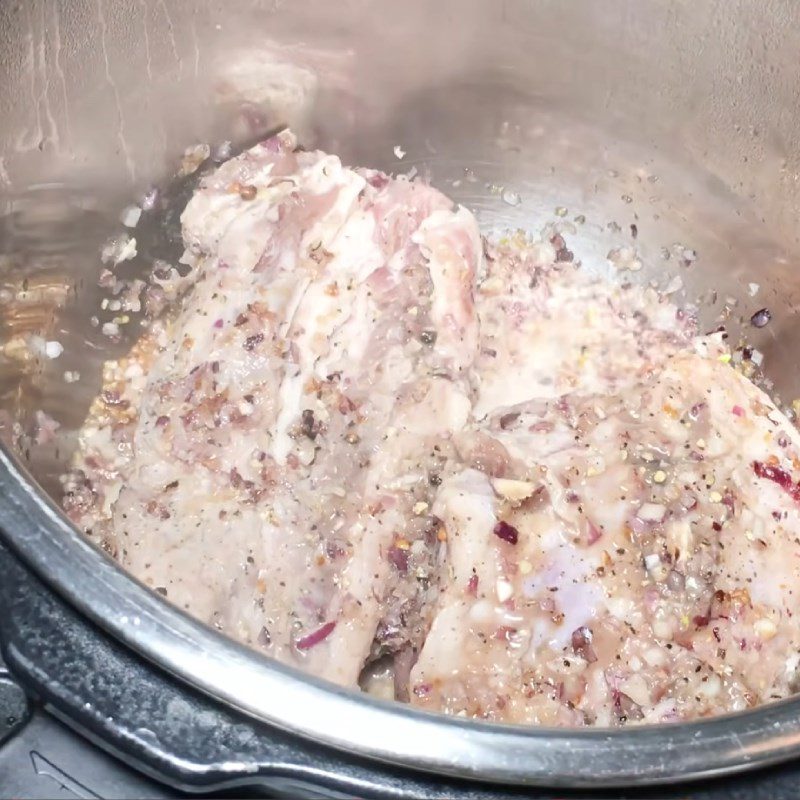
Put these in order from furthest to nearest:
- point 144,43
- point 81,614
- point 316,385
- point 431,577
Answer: point 144,43, point 316,385, point 431,577, point 81,614

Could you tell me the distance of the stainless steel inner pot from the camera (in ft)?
4.79

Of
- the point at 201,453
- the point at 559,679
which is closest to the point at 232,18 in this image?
the point at 201,453

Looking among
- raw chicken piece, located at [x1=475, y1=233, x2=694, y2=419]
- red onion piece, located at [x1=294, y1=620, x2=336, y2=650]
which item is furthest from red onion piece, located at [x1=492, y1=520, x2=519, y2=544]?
raw chicken piece, located at [x1=475, y1=233, x2=694, y2=419]

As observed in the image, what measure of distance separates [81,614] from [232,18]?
47.4 inches

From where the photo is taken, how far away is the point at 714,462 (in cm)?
146

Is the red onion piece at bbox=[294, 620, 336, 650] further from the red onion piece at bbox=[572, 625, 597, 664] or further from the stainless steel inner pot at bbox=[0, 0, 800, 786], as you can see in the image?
the stainless steel inner pot at bbox=[0, 0, 800, 786]

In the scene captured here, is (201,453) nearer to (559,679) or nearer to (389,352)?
(389,352)

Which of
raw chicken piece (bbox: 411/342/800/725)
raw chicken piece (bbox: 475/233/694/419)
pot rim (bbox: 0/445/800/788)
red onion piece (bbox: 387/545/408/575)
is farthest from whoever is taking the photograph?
raw chicken piece (bbox: 475/233/694/419)

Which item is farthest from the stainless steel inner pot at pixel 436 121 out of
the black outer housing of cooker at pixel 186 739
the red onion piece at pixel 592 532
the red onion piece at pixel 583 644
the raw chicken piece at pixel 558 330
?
the red onion piece at pixel 583 644

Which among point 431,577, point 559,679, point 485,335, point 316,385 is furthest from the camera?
point 485,335

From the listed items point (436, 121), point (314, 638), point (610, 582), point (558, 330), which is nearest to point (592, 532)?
point (610, 582)

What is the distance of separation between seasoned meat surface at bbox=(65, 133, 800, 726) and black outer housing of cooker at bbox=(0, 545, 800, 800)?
312mm

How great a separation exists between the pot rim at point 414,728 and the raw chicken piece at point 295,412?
0.39 m

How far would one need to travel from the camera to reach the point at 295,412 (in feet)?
4.77
